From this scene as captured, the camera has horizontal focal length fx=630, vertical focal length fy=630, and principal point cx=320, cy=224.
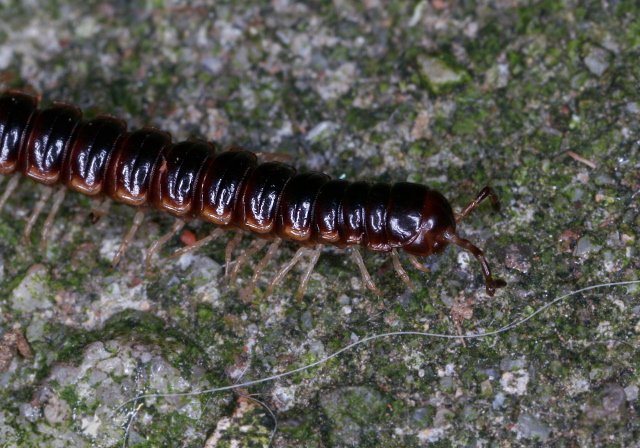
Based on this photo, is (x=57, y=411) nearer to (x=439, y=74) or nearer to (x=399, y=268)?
(x=399, y=268)

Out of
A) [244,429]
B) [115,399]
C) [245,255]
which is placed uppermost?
[245,255]

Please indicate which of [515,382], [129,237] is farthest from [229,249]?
[515,382]

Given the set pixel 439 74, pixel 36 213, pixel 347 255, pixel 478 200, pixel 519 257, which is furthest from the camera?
pixel 439 74

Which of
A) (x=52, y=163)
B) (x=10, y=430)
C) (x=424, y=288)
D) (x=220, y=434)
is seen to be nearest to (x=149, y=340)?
(x=220, y=434)

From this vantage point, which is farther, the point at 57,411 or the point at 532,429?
the point at 57,411

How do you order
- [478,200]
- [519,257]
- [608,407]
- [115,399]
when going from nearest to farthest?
[608,407] < [115,399] < [478,200] < [519,257]

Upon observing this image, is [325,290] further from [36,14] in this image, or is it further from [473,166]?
[36,14]

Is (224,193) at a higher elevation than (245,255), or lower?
higher

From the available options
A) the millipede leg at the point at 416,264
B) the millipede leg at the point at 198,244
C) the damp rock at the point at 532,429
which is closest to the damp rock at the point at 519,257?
the millipede leg at the point at 416,264
